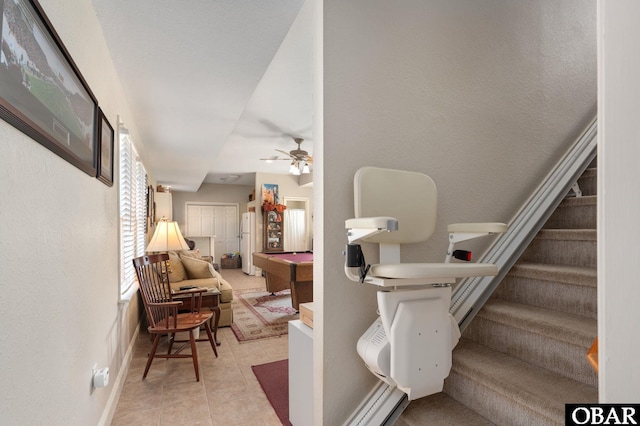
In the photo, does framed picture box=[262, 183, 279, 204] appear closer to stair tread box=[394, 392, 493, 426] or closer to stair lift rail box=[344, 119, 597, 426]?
stair lift rail box=[344, 119, 597, 426]

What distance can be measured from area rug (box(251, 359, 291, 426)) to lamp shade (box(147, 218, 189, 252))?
5.18ft

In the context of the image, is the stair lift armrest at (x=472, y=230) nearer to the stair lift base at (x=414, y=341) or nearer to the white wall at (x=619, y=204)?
the stair lift base at (x=414, y=341)

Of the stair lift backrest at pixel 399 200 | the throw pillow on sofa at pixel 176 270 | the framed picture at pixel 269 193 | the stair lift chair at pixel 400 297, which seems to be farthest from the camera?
the framed picture at pixel 269 193

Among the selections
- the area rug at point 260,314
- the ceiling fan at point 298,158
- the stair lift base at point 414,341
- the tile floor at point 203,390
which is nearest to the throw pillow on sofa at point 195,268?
the area rug at point 260,314

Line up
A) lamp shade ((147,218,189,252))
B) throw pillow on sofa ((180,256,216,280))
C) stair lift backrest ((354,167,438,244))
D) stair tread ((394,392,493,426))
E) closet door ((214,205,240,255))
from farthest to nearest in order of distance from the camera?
closet door ((214,205,240,255)) → throw pillow on sofa ((180,256,216,280)) → lamp shade ((147,218,189,252)) → stair lift backrest ((354,167,438,244)) → stair tread ((394,392,493,426))

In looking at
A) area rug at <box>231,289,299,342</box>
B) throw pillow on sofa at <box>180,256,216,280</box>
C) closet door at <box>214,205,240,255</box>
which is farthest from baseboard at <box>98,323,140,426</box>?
closet door at <box>214,205,240,255</box>

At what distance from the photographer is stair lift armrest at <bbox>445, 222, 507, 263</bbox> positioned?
142 cm

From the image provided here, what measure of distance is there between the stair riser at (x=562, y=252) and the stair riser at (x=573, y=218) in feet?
0.86

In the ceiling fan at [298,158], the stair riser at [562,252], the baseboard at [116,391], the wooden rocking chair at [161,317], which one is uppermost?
the ceiling fan at [298,158]

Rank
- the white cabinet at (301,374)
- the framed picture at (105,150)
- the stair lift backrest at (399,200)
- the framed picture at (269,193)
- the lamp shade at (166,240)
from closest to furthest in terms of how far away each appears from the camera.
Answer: the stair lift backrest at (399,200)
the white cabinet at (301,374)
the framed picture at (105,150)
the lamp shade at (166,240)
the framed picture at (269,193)

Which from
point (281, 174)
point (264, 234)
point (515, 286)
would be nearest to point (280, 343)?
point (515, 286)

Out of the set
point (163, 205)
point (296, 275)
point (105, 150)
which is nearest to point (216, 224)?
point (163, 205)

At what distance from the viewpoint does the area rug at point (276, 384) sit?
2158 mm

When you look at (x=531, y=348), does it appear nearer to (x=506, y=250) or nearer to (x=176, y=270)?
(x=506, y=250)
